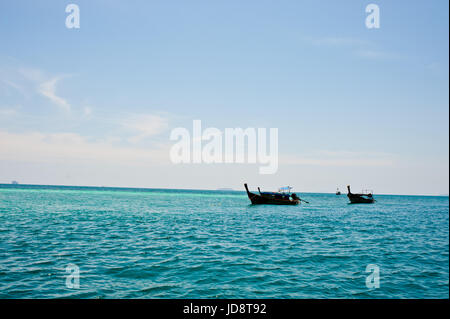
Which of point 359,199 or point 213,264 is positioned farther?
point 359,199

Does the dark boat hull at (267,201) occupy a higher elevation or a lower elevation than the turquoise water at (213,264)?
lower

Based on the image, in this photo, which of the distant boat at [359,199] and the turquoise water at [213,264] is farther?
the distant boat at [359,199]

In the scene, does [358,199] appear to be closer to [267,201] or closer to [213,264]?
[267,201]

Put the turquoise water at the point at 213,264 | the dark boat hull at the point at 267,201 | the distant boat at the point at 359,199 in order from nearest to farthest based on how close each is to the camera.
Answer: the turquoise water at the point at 213,264 → the dark boat hull at the point at 267,201 → the distant boat at the point at 359,199

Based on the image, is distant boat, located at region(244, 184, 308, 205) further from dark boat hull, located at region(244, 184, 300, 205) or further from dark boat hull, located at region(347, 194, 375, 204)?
dark boat hull, located at region(347, 194, 375, 204)

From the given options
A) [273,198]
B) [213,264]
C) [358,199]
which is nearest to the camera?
[213,264]

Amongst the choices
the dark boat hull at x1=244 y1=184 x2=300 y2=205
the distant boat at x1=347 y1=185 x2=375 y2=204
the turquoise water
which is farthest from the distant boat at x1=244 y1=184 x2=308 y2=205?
the turquoise water

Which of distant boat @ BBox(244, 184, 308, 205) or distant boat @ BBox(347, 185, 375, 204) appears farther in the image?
distant boat @ BBox(347, 185, 375, 204)

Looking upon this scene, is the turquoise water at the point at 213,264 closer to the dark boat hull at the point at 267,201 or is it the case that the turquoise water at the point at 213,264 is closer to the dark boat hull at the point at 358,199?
the dark boat hull at the point at 267,201

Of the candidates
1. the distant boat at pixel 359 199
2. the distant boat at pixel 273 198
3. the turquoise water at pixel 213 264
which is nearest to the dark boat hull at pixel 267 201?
the distant boat at pixel 273 198

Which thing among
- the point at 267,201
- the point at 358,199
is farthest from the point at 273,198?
the point at 358,199

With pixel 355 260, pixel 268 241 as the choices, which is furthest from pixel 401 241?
pixel 268 241

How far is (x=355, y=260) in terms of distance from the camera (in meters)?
15.5
